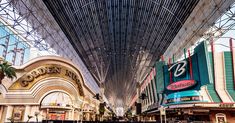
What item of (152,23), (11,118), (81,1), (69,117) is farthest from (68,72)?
(152,23)

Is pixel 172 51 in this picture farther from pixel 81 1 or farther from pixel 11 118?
pixel 11 118

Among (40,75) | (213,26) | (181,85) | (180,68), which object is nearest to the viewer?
(181,85)

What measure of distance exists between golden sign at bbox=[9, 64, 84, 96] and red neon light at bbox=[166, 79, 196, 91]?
14579 mm

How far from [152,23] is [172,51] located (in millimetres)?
9184

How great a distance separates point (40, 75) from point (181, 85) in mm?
19095

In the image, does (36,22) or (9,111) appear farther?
(36,22)

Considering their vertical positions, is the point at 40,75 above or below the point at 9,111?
above

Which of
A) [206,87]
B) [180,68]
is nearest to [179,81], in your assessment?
[180,68]

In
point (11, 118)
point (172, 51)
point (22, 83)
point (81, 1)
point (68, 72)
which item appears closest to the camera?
point (11, 118)

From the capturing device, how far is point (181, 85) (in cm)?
2516

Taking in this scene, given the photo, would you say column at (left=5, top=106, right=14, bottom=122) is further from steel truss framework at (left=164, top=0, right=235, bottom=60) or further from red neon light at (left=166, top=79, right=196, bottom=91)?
steel truss framework at (left=164, top=0, right=235, bottom=60)

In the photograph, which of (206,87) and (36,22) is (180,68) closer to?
(206,87)

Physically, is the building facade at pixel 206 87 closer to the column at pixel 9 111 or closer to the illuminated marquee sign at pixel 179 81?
the illuminated marquee sign at pixel 179 81

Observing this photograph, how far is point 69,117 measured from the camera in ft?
98.6
